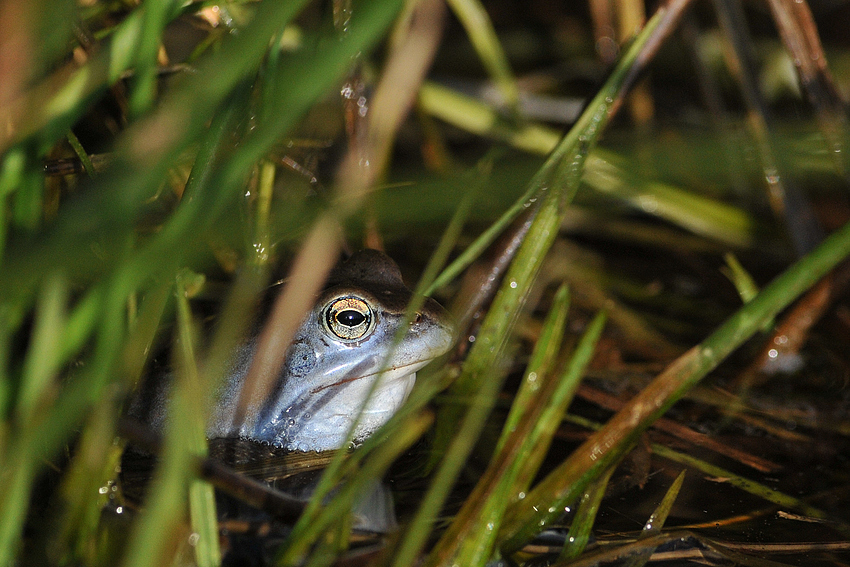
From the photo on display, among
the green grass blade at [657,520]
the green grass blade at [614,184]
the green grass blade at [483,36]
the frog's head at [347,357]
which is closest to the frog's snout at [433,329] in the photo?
the frog's head at [347,357]

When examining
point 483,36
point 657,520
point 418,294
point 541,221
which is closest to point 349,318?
point 541,221

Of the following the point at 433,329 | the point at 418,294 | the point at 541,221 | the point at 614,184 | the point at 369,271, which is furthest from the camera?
the point at 614,184

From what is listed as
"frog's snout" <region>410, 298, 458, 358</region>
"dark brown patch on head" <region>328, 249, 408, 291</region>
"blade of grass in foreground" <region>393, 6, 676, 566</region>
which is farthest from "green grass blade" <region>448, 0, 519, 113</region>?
"frog's snout" <region>410, 298, 458, 358</region>

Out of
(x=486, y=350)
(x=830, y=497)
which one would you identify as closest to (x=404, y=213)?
(x=486, y=350)

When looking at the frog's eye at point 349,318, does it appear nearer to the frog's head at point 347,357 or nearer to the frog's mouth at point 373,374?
the frog's head at point 347,357

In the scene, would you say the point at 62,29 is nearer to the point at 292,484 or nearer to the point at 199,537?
the point at 199,537

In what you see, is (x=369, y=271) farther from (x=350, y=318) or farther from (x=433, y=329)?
(x=433, y=329)
